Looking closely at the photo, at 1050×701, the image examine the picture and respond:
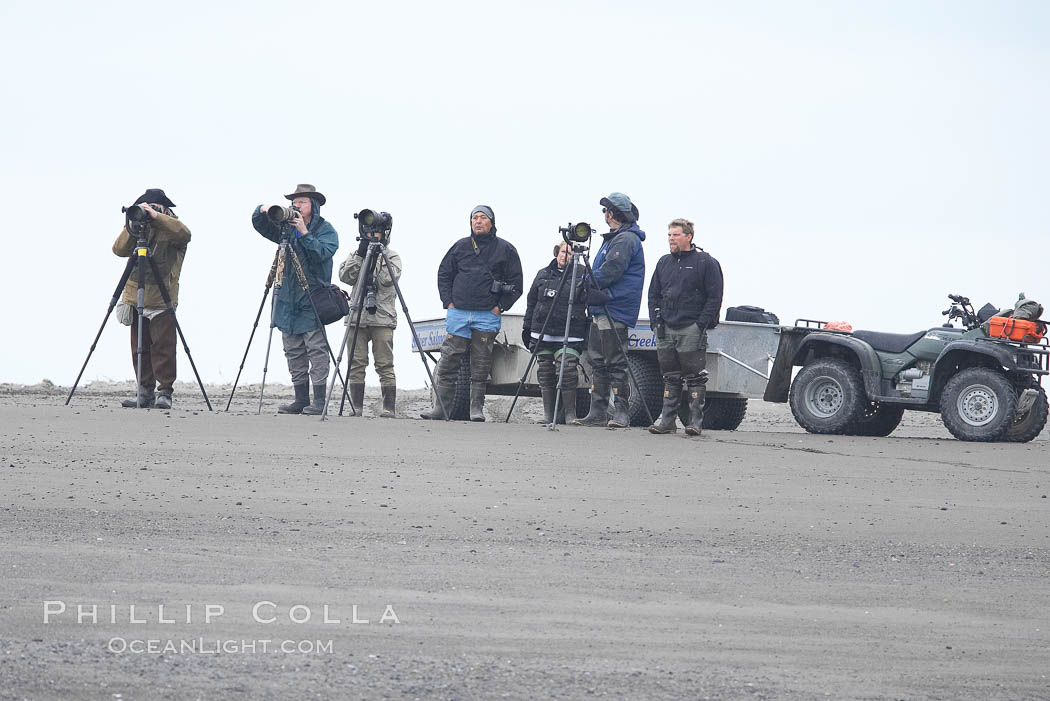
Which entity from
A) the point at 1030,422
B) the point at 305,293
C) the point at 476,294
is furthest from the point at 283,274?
the point at 1030,422

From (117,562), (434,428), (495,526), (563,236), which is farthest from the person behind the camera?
(563,236)

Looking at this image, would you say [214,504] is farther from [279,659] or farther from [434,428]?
[434,428]

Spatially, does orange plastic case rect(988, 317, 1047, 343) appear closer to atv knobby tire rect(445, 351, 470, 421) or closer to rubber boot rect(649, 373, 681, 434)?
rubber boot rect(649, 373, 681, 434)

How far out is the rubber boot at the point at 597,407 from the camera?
1460cm

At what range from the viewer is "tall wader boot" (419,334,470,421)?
1502 cm

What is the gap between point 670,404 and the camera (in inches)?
556

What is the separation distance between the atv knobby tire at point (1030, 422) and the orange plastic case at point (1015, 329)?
550mm

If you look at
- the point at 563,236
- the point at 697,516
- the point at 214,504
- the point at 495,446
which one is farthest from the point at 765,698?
the point at 563,236

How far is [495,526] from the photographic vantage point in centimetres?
837

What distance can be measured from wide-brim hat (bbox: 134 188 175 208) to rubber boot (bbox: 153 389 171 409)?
1684mm

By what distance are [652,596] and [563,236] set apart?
797 cm

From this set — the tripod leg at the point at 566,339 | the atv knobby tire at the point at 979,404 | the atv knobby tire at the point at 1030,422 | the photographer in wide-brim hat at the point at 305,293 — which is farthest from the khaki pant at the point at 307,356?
the atv knobby tire at the point at 1030,422

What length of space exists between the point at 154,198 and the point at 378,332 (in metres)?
2.46

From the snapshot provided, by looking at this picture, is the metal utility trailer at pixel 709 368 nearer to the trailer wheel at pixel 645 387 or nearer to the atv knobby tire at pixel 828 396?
the trailer wheel at pixel 645 387
